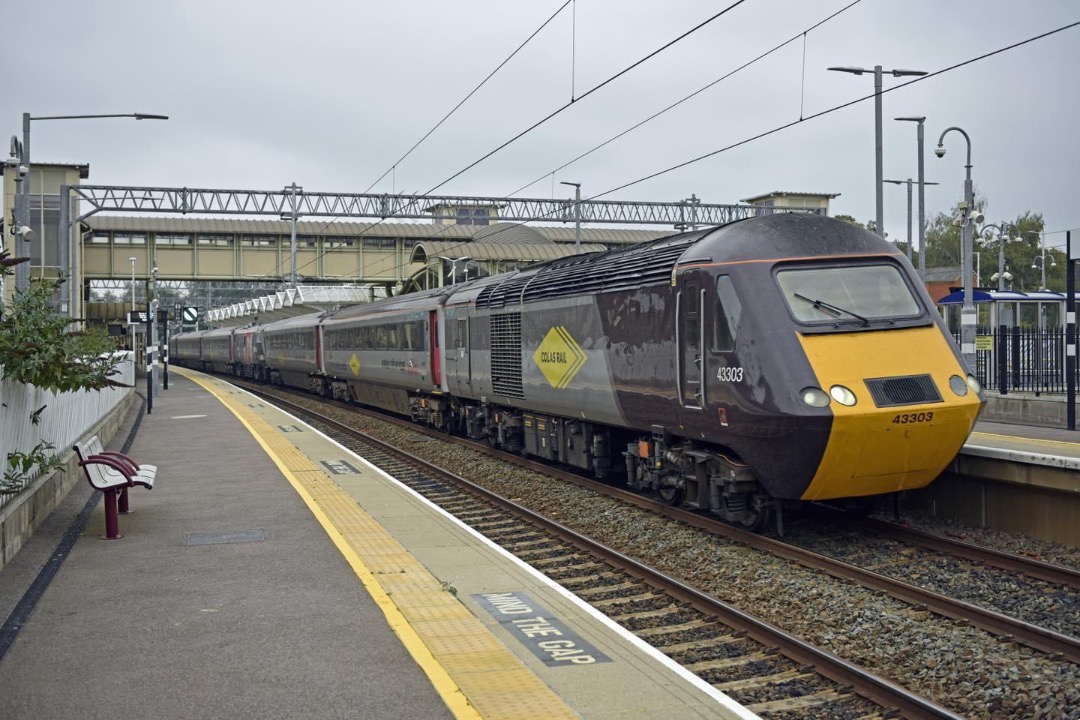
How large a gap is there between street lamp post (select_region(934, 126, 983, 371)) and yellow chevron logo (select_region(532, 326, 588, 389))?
252 inches

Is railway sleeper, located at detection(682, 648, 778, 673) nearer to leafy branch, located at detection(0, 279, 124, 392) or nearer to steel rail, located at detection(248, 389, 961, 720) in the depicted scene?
steel rail, located at detection(248, 389, 961, 720)

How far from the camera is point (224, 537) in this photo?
1093 cm

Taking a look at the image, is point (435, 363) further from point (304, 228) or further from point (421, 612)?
point (304, 228)

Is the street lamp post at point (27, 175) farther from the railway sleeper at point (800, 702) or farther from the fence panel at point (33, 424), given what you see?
the railway sleeper at point (800, 702)

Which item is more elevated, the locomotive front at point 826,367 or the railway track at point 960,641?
the locomotive front at point 826,367

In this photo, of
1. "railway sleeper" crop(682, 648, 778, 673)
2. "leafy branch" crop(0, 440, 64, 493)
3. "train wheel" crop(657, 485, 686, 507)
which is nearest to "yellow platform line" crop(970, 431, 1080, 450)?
"train wheel" crop(657, 485, 686, 507)

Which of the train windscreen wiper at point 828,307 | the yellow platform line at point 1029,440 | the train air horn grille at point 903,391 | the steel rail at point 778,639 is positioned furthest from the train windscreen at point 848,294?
the yellow platform line at point 1029,440

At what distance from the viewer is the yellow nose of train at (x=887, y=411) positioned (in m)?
9.77

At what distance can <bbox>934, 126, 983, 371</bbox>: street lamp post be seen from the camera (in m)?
20.1

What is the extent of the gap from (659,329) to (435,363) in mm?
10883

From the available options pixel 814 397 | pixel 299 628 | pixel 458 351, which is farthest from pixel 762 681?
pixel 458 351

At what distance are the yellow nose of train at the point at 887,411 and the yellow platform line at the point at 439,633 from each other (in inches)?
152

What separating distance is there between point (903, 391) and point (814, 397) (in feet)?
2.95

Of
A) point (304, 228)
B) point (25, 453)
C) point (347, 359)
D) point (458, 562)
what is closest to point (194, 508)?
point (25, 453)
